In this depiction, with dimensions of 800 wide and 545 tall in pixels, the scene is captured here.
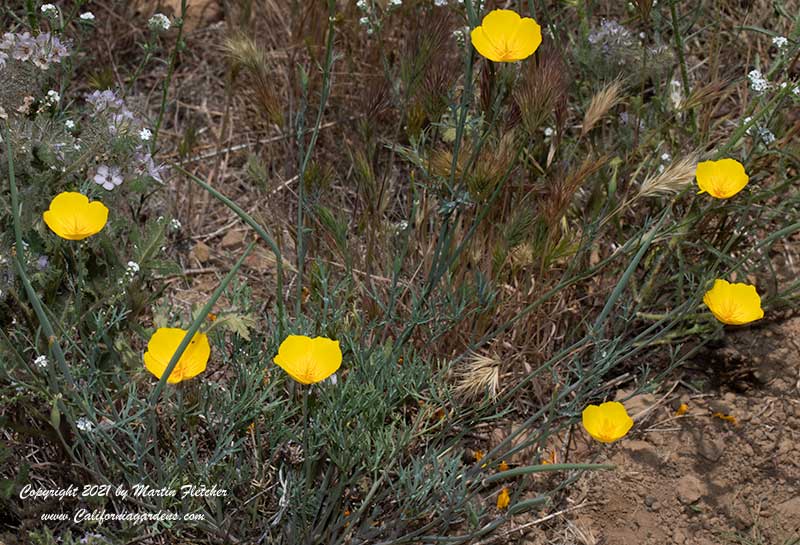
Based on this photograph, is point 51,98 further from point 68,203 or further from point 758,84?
point 758,84

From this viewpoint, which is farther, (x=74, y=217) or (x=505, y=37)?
(x=505, y=37)

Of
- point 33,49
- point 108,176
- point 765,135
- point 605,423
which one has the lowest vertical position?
point 605,423

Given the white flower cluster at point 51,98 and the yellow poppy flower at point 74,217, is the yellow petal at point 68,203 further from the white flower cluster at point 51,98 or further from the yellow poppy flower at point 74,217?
the white flower cluster at point 51,98

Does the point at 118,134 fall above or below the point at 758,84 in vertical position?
above

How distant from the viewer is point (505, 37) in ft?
5.92

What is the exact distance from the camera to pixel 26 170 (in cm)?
189

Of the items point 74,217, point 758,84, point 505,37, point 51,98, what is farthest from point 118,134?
point 758,84

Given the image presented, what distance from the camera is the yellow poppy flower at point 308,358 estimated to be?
1.56 meters

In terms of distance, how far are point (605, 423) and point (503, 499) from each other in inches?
17.2

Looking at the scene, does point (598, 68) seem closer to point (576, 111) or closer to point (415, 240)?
point (576, 111)

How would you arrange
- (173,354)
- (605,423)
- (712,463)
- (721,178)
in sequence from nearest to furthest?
(173,354) → (605,423) → (721,178) → (712,463)

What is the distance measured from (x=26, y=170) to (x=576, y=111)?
1.71 m

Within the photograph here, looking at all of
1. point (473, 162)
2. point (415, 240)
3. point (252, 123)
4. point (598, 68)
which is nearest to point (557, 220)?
point (473, 162)

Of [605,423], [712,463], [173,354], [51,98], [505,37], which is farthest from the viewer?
[712,463]
